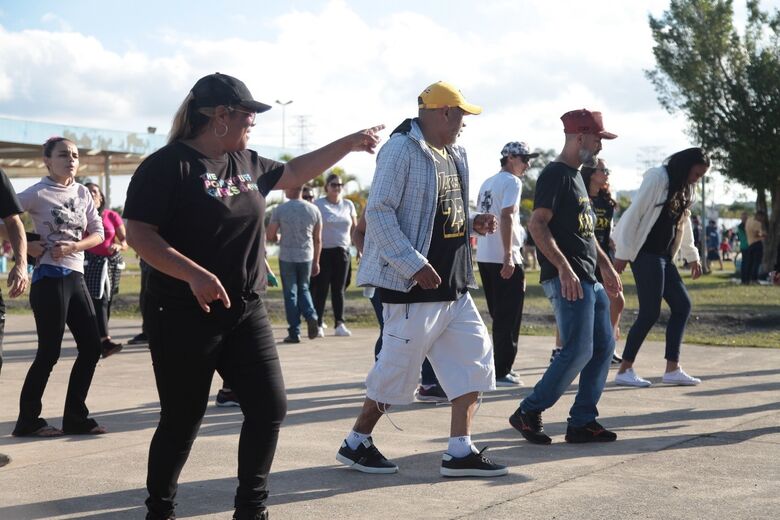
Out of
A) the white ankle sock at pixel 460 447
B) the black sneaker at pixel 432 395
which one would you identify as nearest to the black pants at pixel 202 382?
the white ankle sock at pixel 460 447

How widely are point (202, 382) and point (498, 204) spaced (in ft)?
16.7

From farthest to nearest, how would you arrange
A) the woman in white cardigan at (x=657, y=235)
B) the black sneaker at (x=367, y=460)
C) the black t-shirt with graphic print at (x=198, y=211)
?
the woman in white cardigan at (x=657, y=235)
the black sneaker at (x=367, y=460)
the black t-shirt with graphic print at (x=198, y=211)

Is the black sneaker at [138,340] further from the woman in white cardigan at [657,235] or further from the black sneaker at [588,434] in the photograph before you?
the black sneaker at [588,434]

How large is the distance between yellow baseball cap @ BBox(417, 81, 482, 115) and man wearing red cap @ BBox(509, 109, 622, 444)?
1.02m

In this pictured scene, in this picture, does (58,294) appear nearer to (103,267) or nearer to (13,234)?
(13,234)

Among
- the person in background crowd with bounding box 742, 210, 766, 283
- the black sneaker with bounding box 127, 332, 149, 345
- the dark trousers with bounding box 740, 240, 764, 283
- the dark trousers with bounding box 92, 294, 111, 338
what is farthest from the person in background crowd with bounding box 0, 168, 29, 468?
the dark trousers with bounding box 740, 240, 764, 283

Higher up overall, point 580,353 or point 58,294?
point 58,294

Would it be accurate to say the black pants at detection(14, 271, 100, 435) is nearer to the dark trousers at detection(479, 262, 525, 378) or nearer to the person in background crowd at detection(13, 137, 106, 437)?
the person in background crowd at detection(13, 137, 106, 437)

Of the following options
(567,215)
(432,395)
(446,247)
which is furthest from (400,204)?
(432,395)

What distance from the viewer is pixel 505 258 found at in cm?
892

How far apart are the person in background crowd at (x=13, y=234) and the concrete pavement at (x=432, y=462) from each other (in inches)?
33.1

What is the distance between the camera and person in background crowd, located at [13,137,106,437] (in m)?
6.80

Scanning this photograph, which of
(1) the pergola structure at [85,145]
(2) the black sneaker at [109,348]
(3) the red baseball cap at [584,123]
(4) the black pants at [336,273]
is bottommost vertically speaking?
(2) the black sneaker at [109,348]

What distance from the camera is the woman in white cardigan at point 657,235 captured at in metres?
8.83
